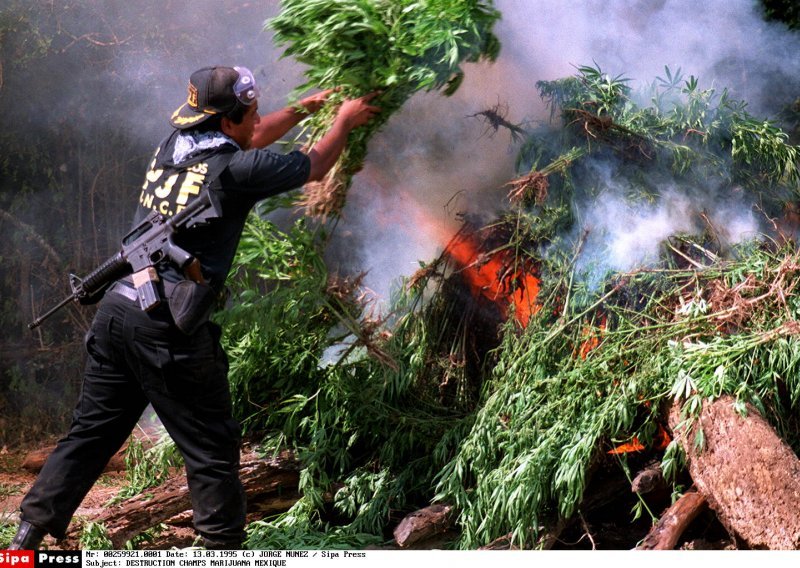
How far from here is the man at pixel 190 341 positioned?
149 inches

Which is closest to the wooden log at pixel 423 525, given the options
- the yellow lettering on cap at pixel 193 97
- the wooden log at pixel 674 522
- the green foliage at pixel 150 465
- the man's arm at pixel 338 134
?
the wooden log at pixel 674 522

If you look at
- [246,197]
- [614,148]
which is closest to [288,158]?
[246,197]

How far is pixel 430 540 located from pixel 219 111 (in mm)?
2341

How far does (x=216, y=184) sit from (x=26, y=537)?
175cm

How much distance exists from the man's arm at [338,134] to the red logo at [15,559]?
2055mm

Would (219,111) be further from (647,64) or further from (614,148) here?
(647,64)

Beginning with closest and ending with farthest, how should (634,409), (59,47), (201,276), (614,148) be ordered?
(201,276) < (634,409) < (614,148) < (59,47)

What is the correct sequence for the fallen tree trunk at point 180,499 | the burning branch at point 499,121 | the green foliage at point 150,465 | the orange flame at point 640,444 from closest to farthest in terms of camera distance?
the orange flame at point 640,444 → the fallen tree trunk at point 180,499 → the green foliage at point 150,465 → the burning branch at point 499,121

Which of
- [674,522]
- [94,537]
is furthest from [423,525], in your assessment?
[94,537]

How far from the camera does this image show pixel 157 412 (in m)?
3.89

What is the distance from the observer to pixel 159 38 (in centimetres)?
680

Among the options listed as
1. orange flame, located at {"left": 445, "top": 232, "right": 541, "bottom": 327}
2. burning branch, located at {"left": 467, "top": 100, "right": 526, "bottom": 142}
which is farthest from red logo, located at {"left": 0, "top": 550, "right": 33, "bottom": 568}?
burning branch, located at {"left": 467, "top": 100, "right": 526, "bottom": 142}

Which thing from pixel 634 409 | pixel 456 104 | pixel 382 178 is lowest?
pixel 634 409

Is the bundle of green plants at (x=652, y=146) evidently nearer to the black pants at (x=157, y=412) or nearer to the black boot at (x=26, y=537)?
the black pants at (x=157, y=412)
